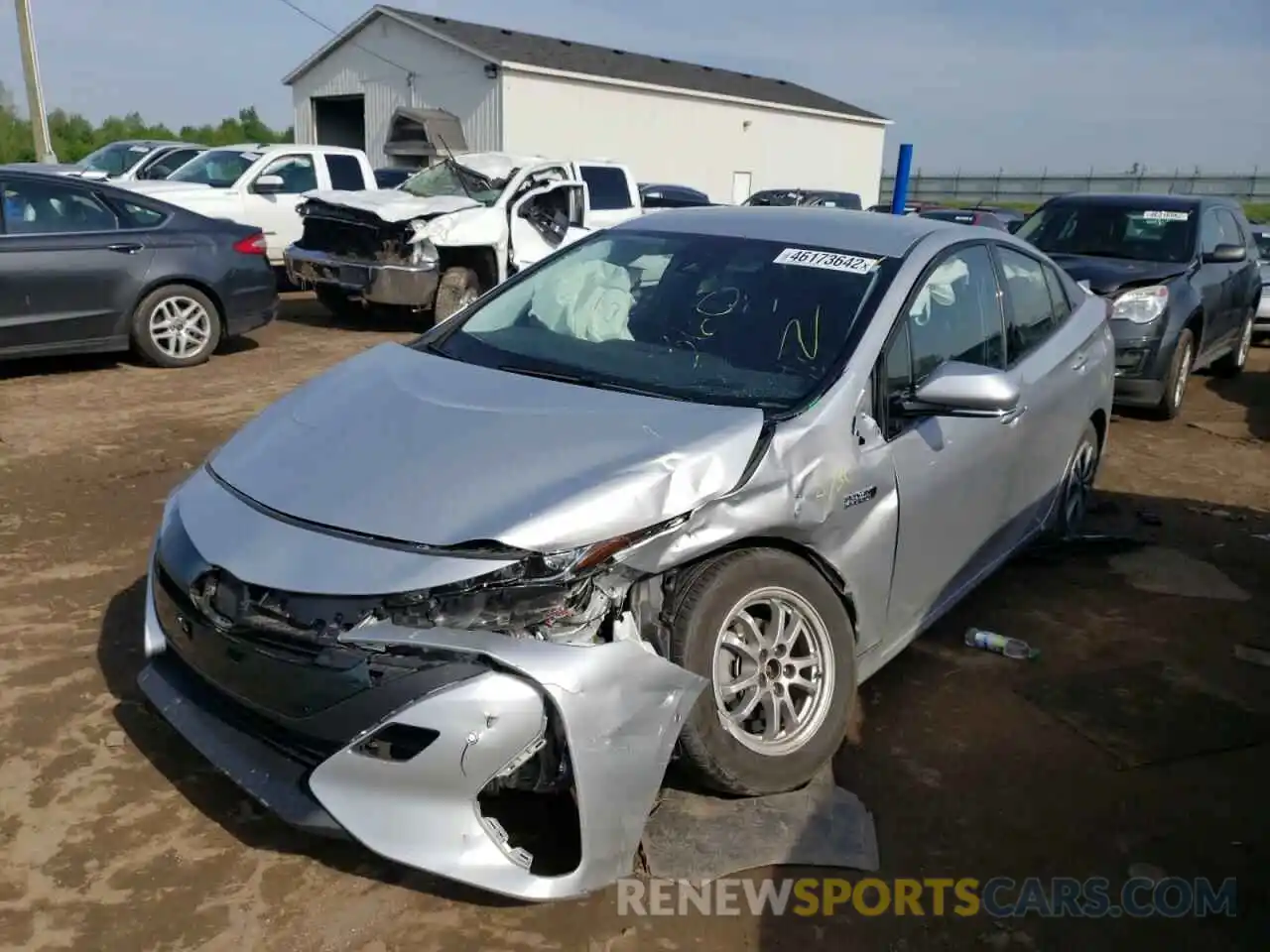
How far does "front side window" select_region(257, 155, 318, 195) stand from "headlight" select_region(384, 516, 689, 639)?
38.0ft

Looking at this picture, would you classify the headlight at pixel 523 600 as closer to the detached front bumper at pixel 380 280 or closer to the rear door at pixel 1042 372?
the rear door at pixel 1042 372

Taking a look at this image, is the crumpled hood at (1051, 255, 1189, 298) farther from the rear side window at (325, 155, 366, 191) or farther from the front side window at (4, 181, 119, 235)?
the rear side window at (325, 155, 366, 191)

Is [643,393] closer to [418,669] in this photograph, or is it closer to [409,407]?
[409,407]


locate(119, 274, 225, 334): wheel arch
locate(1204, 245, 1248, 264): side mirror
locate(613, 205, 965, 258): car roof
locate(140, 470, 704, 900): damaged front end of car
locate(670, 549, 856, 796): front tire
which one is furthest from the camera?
locate(1204, 245, 1248, 264): side mirror

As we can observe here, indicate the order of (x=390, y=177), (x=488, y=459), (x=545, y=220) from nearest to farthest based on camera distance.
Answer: (x=488, y=459) → (x=545, y=220) → (x=390, y=177)

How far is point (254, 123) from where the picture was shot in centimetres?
5206

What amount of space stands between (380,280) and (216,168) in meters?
4.25

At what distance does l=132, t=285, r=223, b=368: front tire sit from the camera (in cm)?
839

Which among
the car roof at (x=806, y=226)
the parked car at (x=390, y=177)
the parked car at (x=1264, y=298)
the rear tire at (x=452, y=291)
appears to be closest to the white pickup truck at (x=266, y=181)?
the parked car at (x=390, y=177)

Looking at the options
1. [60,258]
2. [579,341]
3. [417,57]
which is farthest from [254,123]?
[579,341]

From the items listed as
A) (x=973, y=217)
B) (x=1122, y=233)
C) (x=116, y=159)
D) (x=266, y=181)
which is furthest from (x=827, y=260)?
(x=116, y=159)

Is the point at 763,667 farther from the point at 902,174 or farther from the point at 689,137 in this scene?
the point at 689,137

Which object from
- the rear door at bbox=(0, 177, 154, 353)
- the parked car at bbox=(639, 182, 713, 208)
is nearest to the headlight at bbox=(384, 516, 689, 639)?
the rear door at bbox=(0, 177, 154, 353)

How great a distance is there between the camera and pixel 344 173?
43.8 ft
